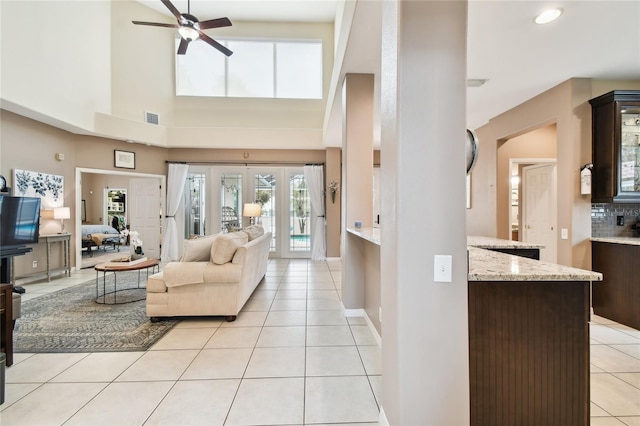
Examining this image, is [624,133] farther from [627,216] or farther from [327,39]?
[327,39]

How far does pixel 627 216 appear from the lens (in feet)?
11.1

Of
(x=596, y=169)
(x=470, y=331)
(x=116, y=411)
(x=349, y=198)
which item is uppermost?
(x=596, y=169)

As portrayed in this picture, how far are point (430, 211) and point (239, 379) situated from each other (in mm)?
1832

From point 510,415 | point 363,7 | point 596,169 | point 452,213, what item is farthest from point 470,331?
point 596,169

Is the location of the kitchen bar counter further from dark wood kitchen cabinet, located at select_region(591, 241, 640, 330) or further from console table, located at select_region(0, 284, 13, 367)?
console table, located at select_region(0, 284, 13, 367)

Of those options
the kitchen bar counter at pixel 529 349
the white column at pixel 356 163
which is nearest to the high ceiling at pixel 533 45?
the white column at pixel 356 163

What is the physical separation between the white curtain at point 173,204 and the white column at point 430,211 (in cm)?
676

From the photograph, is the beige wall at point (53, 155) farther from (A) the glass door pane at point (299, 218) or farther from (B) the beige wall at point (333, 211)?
(B) the beige wall at point (333, 211)

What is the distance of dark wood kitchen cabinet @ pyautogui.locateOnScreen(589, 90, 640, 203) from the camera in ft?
10.1

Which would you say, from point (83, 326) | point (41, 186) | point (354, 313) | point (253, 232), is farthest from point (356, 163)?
point (41, 186)

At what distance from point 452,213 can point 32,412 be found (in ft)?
9.03

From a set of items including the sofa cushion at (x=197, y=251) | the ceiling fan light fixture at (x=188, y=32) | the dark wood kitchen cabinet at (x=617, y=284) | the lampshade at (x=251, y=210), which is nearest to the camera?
the dark wood kitchen cabinet at (x=617, y=284)

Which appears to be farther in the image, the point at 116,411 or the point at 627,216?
the point at 627,216

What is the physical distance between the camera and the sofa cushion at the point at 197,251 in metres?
3.18
